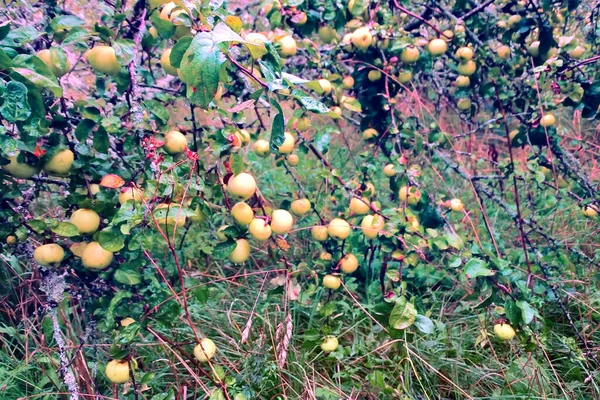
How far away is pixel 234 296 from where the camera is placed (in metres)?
2.13

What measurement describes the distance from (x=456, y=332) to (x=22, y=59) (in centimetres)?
178

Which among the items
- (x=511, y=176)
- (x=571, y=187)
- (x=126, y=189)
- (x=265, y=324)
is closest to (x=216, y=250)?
(x=126, y=189)

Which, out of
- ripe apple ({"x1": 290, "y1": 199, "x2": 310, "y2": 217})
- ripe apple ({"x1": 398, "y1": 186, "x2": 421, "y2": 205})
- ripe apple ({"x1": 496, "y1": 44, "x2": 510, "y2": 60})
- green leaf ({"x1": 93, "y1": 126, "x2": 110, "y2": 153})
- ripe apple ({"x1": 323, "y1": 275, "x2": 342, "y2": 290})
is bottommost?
ripe apple ({"x1": 323, "y1": 275, "x2": 342, "y2": 290})

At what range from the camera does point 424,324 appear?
143 centimetres

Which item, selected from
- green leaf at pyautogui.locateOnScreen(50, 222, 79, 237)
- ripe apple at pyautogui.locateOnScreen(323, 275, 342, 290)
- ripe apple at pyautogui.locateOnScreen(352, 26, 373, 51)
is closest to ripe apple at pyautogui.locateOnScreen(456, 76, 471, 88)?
ripe apple at pyautogui.locateOnScreen(352, 26, 373, 51)

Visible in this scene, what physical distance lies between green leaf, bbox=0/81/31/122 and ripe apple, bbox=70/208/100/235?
0.35 meters

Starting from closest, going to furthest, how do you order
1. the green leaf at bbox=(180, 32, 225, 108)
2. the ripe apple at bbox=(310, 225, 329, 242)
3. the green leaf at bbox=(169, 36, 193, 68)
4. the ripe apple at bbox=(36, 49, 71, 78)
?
the green leaf at bbox=(180, 32, 225, 108) < the green leaf at bbox=(169, 36, 193, 68) < the ripe apple at bbox=(36, 49, 71, 78) < the ripe apple at bbox=(310, 225, 329, 242)

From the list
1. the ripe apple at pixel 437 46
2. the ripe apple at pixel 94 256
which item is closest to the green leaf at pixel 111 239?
the ripe apple at pixel 94 256

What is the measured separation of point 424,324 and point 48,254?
3.84 feet

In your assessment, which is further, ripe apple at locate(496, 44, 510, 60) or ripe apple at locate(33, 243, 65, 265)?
ripe apple at locate(496, 44, 510, 60)

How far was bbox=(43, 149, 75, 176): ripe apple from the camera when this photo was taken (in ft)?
4.29

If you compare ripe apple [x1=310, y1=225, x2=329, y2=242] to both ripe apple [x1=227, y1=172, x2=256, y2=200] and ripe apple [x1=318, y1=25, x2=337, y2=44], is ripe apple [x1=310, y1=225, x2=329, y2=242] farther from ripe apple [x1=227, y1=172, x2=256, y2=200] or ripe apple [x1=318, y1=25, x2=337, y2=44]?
ripe apple [x1=318, y1=25, x2=337, y2=44]

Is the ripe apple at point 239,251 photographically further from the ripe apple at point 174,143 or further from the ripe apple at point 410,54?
the ripe apple at point 410,54

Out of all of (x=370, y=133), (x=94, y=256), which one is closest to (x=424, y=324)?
(x=370, y=133)
